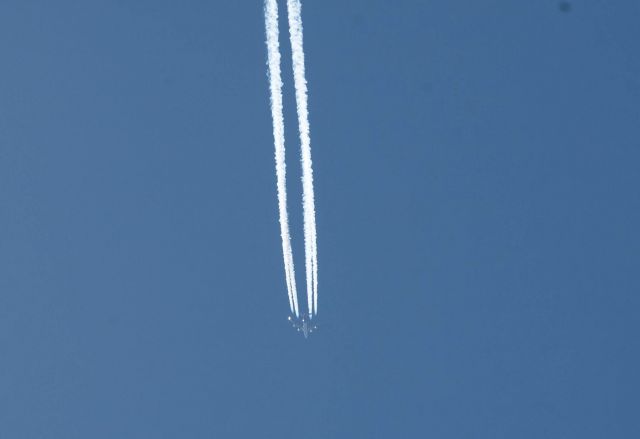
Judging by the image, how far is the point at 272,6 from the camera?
2748 cm

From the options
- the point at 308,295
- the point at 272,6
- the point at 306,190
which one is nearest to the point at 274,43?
the point at 272,6

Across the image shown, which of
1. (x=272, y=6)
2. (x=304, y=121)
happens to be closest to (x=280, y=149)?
(x=304, y=121)

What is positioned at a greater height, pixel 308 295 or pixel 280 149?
pixel 280 149

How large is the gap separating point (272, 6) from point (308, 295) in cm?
605

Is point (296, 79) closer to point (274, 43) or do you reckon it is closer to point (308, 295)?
point (274, 43)

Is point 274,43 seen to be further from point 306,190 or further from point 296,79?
point 306,190

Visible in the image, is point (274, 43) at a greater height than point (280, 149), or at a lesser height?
greater

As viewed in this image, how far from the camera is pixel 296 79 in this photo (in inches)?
1089

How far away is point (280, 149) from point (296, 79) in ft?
4.86

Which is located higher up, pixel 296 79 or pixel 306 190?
pixel 296 79

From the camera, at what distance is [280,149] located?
28.0 metres

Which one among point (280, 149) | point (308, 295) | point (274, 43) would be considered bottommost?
point (308, 295)

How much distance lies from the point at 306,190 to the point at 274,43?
309 cm

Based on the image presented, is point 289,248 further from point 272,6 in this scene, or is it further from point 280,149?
point 272,6
